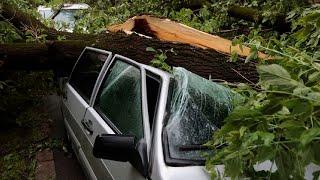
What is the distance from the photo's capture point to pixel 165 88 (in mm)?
2818

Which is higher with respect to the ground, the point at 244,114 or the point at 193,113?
the point at 244,114

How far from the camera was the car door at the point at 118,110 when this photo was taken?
2.90 meters

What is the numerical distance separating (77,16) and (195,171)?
326 inches

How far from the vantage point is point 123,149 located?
2.51m

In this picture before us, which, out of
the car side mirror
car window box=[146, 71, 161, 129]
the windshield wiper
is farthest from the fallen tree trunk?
the car side mirror

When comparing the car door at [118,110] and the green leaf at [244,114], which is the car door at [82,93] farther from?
the green leaf at [244,114]

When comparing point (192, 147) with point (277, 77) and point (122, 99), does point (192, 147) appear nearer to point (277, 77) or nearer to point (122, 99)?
point (277, 77)

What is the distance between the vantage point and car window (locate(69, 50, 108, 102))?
4.36 metres

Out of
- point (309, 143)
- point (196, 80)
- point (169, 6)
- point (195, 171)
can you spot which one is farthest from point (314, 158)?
point (169, 6)

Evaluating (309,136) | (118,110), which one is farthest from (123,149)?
(309,136)

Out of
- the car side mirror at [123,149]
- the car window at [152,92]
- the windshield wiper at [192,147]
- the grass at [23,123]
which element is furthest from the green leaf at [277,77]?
the grass at [23,123]

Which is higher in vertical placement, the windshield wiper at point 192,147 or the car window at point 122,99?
the windshield wiper at point 192,147

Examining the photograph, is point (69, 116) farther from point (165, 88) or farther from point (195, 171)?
point (195, 171)

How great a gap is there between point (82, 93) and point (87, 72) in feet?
1.00
